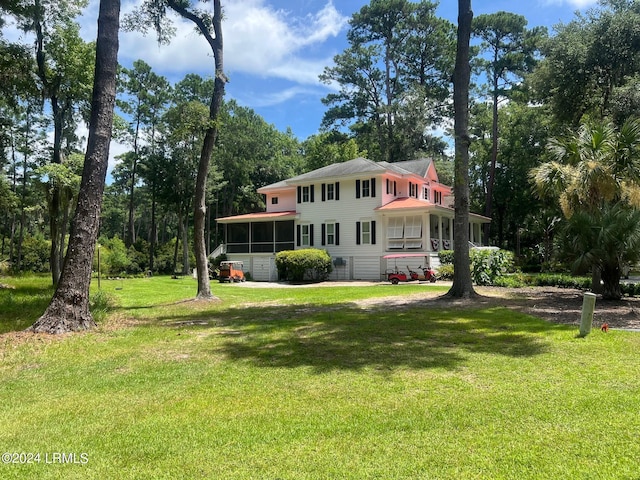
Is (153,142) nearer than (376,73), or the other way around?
(153,142)

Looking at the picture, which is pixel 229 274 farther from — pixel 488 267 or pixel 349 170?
pixel 488 267

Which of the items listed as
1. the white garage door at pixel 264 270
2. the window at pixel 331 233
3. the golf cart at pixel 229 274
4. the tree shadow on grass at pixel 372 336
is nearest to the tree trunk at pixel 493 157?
the window at pixel 331 233

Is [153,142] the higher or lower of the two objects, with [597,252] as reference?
higher

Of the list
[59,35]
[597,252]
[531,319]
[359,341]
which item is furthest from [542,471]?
[59,35]

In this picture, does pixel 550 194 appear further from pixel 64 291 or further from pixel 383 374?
pixel 64 291

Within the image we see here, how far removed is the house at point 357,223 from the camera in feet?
87.4

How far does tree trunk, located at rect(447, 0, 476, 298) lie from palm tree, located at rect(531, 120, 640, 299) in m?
2.98

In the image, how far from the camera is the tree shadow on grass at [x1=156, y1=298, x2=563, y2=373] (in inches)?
243

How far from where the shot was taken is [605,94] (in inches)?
898

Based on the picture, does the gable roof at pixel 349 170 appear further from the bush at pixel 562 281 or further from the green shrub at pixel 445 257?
the bush at pixel 562 281

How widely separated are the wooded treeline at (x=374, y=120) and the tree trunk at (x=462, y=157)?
443 inches

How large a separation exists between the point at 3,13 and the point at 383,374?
17.7 m

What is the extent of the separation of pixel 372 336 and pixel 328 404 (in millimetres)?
3618

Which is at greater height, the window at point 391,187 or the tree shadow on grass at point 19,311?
the window at point 391,187
